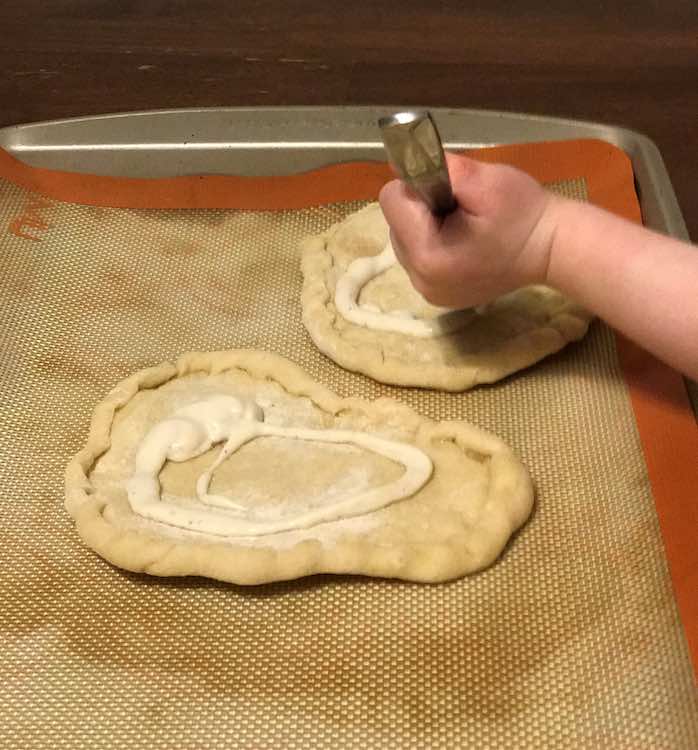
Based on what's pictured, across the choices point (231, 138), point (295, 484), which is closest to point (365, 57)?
point (231, 138)

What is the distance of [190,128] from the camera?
955mm

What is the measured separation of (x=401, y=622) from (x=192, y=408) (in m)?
0.26

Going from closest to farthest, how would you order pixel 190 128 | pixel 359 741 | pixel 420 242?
pixel 359 741 < pixel 420 242 < pixel 190 128

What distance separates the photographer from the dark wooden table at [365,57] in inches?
47.1

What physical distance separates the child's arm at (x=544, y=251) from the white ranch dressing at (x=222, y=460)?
151 mm

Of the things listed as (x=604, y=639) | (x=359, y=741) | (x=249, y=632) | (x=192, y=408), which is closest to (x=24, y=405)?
(x=192, y=408)

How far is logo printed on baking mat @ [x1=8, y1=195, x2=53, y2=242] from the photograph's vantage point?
0.90 meters

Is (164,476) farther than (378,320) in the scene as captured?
No

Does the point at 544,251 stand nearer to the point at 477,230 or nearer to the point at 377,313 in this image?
the point at 477,230

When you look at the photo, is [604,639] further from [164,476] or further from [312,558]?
[164,476]

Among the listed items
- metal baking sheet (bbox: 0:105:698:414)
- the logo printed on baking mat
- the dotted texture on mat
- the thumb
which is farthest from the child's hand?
the logo printed on baking mat

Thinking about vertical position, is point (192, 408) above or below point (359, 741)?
above

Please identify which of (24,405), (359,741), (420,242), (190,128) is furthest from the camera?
(190,128)

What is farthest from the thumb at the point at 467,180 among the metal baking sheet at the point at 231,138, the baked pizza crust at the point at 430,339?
the metal baking sheet at the point at 231,138
